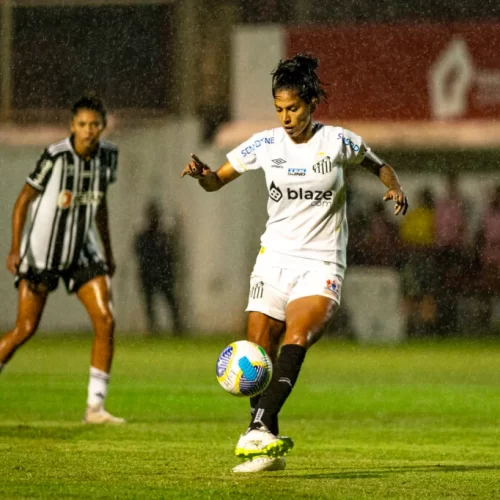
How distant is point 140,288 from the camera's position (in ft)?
73.7

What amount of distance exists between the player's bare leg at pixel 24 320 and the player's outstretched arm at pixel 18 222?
209 mm

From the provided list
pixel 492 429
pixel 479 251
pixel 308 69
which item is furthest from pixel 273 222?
pixel 479 251

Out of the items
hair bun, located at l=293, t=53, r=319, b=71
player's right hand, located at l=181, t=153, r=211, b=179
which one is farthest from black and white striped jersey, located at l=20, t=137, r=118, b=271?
hair bun, located at l=293, t=53, r=319, b=71

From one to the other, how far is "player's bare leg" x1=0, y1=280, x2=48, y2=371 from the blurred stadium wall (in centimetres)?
1004

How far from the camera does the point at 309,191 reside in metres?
7.69

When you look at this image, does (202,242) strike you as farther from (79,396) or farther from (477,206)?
(79,396)

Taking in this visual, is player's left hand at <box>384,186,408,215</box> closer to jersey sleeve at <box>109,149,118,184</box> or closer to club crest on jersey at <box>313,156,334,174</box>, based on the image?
Answer: club crest on jersey at <box>313,156,334,174</box>

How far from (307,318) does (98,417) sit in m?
3.10

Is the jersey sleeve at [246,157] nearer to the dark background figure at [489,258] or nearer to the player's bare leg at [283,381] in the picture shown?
the player's bare leg at [283,381]

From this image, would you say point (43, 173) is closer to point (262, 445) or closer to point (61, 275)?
point (61, 275)

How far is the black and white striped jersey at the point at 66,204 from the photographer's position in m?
10.2

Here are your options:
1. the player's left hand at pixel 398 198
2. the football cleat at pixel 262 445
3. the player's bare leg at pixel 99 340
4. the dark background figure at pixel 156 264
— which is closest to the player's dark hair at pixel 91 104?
the player's bare leg at pixel 99 340

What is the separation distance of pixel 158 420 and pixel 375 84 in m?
12.0

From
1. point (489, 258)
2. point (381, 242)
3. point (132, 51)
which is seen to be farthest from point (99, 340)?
point (132, 51)
